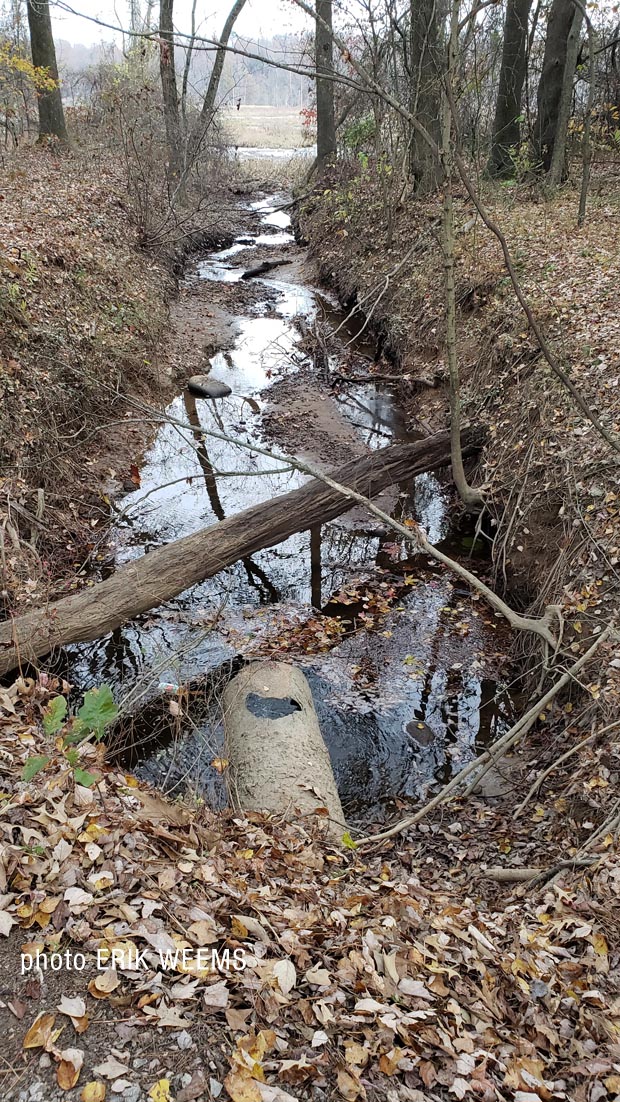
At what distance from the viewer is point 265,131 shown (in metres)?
47.2

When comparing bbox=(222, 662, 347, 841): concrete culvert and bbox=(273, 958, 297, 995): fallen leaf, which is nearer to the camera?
bbox=(273, 958, 297, 995): fallen leaf

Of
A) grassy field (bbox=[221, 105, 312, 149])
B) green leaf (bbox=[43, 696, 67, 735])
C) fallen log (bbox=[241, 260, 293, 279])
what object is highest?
grassy field (bbox=[221, 105, 312, 149])

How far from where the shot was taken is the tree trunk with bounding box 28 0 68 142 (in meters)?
14.8

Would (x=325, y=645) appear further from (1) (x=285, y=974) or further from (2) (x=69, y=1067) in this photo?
(2) (x=69, y=1067)

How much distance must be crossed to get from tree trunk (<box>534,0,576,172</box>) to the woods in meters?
0.06

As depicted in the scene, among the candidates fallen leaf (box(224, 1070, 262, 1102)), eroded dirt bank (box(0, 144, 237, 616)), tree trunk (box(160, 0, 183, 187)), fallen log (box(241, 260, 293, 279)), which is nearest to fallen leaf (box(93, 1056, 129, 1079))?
fallen leaf (box(224, 1070, 262, 1102))

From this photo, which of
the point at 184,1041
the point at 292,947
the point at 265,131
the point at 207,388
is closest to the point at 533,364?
the point at 207,388

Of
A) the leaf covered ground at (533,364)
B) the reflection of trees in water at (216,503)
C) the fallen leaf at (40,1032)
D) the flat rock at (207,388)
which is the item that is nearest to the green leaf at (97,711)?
the fallen leaf at (40,1032)

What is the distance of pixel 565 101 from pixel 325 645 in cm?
1077

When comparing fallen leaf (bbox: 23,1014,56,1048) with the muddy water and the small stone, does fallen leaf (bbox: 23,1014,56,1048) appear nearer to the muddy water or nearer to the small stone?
the small stone

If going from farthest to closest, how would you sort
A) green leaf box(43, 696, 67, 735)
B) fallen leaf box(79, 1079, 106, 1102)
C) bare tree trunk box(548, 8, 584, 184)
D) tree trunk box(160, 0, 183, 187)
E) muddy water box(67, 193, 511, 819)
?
tree trunk box(160, 0, 183, 187)
bare tree trunk box(548, 8, 584, 184)
muddy water box(67, 193, 511, 819)
green leaf box(43, 696, 67, 735)
fallen leaf box(79, 1079, 106, 1102)

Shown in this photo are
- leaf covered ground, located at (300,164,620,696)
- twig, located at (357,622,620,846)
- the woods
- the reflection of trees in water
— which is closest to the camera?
the woods

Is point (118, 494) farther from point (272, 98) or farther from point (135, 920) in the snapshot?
point (272, 98)

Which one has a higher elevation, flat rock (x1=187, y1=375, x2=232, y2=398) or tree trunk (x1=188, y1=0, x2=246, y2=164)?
tree trunk (x1=188, y1=0, x2=246, y2=164)
